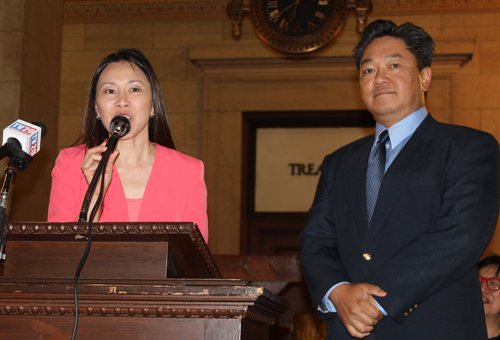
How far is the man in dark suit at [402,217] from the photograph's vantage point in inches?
74.4

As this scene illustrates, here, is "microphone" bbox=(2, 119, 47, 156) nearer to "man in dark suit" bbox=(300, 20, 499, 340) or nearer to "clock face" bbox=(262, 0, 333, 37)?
"man in dark suit" bbox=(300, 20, 499, 340)

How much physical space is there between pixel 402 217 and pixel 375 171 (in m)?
0.27

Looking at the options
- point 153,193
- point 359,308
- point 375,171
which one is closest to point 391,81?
point 375,171

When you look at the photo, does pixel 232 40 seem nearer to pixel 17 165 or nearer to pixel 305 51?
pixel 305 51

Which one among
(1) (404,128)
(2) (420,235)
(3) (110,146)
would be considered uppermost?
(1) (404,128)

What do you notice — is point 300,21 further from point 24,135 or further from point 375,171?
point 24,135

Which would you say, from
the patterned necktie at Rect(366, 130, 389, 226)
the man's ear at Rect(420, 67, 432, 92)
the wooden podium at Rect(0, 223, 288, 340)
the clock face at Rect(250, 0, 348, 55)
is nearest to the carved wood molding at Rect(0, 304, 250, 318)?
the wooden podium at Rect(0, 223, 288, 340)

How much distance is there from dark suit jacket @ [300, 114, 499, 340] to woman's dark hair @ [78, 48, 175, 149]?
2.63ft

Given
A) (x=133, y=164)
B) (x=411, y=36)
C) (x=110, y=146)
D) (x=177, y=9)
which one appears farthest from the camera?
(x=177, y=9)

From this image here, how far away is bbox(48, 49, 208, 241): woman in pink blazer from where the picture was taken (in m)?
2.26

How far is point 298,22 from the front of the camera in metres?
5.84

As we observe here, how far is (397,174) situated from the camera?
2.09 meters

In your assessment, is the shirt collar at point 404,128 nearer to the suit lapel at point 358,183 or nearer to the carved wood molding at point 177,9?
the suit lapel at point 358,183

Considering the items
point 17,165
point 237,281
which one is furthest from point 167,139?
point 237,281
